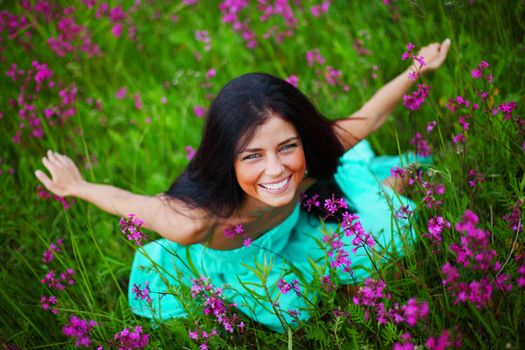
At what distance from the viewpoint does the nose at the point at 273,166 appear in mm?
1875

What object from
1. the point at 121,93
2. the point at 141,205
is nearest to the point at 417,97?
the point at 141,205

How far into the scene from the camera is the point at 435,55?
A: 251 cm

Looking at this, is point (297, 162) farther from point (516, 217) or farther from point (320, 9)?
point (320, 9)

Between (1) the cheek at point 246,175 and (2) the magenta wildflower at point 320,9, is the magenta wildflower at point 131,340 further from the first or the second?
(2) the magenta wildflower at point 320,9

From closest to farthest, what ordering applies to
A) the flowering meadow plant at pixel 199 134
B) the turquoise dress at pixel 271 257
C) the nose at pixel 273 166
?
the flowering meadow plant at pixel 199 134
the nose at pixel 273 166
the turquoise dress at pixel 271 257

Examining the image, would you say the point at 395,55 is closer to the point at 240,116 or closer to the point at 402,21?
the point at 402,21

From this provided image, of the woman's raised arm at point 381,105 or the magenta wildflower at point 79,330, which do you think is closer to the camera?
the magenta wildflower at point 79,330

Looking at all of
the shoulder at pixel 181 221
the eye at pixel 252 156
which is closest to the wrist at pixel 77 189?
the shoulder at pixel 181 221

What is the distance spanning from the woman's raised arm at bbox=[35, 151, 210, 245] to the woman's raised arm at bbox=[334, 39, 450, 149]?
2.85 feet

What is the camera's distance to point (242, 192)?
2.20 meters

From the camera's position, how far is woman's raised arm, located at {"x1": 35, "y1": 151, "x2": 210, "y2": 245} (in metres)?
2.10

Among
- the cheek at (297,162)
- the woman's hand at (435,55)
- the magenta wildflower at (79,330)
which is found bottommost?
the magenta wildflower at (79,330)

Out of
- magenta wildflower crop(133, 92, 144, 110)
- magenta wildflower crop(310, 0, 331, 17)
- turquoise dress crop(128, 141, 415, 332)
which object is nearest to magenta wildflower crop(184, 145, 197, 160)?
magenta wildflower crop(133, 92, 144, 110)

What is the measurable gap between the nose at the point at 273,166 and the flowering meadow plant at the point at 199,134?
0.83 feet
